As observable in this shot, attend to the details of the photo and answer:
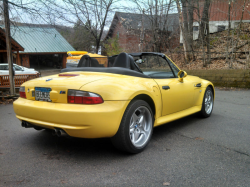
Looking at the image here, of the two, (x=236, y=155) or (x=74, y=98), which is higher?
(x=74, y=98)

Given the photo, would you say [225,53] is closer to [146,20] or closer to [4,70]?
[146,20]

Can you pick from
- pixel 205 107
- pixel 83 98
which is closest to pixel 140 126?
pixel 83 98

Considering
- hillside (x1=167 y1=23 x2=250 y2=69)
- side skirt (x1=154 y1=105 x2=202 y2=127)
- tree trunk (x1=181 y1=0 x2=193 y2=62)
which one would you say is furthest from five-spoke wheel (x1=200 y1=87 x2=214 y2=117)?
tree trunk (x1=181 y1=0 x2=193 y2=62)

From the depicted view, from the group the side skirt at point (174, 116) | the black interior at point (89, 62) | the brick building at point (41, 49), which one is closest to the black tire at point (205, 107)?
the side skirt at point (174, 116)

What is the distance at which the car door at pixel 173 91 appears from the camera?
3.94 metres

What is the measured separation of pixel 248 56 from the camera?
1254 cm

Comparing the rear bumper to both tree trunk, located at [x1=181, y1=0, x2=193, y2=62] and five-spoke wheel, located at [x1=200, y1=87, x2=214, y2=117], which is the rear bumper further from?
tree trunk, located at [x1=181, y1=0, x2=193, y2=62]

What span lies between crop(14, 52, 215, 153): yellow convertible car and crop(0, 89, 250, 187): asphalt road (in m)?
0.35

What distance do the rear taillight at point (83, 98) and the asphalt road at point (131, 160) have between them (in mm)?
791

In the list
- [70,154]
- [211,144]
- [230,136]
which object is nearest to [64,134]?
[70,154]

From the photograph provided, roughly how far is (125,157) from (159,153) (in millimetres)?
508

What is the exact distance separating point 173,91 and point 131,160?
5.03ft

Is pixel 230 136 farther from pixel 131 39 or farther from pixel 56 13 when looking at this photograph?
pixel 131 39

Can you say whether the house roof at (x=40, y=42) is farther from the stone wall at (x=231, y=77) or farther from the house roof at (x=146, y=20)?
the stone wall at (x=231, y=77)
